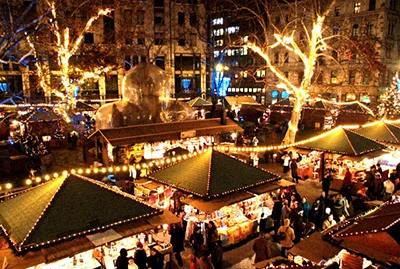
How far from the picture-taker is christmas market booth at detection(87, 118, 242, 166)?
18.6 m

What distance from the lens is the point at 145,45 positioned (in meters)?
40.2

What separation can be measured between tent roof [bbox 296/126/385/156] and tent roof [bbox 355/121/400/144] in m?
1.56

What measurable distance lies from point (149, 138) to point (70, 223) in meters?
11.9

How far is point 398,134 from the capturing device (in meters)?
18.4

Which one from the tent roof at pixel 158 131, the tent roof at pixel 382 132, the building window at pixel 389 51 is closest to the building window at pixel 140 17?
the tent roof at pixel 158 131

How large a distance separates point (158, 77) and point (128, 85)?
2138mm

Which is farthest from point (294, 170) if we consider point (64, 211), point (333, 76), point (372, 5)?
point (372, 5)

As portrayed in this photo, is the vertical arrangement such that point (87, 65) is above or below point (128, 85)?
above

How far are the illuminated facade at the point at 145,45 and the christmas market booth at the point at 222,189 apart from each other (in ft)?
101

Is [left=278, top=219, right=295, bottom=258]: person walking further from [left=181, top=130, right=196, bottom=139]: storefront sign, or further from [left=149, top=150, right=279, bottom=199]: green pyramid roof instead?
[left=181, top=130, right=196, bottom=139]: storefront sign

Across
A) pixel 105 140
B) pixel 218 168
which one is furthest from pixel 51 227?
pixel 105 140

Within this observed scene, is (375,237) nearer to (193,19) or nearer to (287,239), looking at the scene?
(287,239)

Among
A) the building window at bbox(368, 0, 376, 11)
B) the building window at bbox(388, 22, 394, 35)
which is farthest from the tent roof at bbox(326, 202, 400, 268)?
the building window at bbox(388, 22, 394, 35)

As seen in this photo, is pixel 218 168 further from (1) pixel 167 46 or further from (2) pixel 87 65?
(1) pixel 167 46
